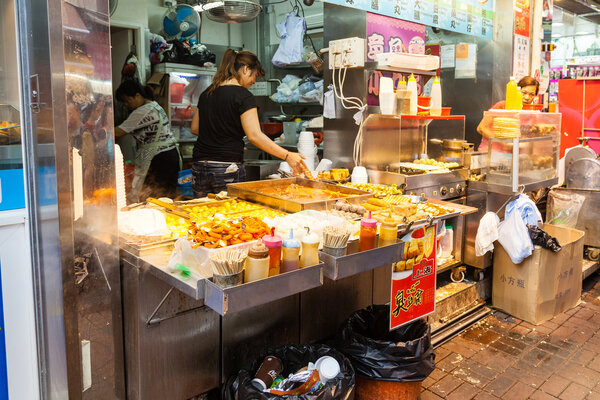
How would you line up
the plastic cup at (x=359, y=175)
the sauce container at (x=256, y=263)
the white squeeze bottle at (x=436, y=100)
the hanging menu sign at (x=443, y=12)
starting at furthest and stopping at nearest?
1. the white squeeze bottle at (x=436, y=100)
2. the plastic cup at (x=359, y=175)
3. the hanging menu sign at (x=443, y=12)
4. the sauce container at (x=256, y=263)

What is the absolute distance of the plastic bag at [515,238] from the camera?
4043 mm

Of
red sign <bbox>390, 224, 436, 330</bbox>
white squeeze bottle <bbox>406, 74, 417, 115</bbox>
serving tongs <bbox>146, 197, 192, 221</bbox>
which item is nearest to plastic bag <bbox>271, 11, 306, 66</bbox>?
white squeeze bottle <bbox>406, 74, 417, 115</bbox>

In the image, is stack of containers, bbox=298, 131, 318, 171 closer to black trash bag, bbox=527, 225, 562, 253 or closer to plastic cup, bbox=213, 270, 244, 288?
black trash bag, bbox=527, 225, 562, 253

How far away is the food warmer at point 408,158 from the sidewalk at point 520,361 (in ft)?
3.98

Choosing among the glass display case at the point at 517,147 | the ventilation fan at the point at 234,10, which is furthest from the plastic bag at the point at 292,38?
the glass display case at the point at 517,147

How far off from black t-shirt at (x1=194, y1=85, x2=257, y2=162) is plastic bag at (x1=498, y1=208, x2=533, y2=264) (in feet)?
7.47

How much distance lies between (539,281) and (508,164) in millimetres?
1020

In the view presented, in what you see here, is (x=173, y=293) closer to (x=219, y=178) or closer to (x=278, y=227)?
(x=278, y=227)

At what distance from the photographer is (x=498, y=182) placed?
4.43 metres

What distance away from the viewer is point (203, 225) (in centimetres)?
236

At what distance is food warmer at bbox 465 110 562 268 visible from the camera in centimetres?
434

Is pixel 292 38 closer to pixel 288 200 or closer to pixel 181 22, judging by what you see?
pixel 181 22

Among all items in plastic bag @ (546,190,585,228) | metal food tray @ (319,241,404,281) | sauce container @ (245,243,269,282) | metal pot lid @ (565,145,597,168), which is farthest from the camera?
metal pot lid @ (565,145,597,168)

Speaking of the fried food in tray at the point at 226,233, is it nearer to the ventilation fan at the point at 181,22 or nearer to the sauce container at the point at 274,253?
the sauce container at the point at 274,253
